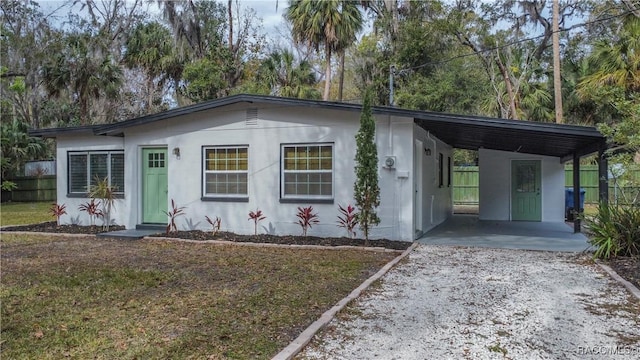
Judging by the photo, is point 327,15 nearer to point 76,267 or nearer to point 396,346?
point 76,267

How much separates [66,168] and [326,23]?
1076 centimetres

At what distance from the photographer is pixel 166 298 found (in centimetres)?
491

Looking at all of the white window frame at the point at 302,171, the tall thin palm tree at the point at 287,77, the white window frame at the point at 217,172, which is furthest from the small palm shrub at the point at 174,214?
the tall thin palm tree at the point at 287,77

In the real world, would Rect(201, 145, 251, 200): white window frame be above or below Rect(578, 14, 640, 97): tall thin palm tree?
below

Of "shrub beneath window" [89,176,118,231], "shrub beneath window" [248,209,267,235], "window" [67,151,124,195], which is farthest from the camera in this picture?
"window" [67,151,124,195]

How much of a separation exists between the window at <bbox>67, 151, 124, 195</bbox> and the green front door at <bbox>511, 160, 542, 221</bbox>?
10846 mm

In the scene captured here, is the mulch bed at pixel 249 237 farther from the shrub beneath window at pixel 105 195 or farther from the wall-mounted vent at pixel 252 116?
the wall-mounted vent at pixel 252 116

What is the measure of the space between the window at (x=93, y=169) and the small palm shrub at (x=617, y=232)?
9.96 m

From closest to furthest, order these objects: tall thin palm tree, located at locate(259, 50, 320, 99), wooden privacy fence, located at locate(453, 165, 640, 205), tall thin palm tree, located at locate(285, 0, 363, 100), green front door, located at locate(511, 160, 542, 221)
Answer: green front door, located at locate(511, 160, 542, 221) < tall thin palm tree, located at locate(285, 0, 363, 100) < wooden privacy fence, located at locate(453, 165, 640, 205) < tall thin palm tree, located at locate(259, 50, 320, 99)

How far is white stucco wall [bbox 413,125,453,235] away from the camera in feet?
31.0

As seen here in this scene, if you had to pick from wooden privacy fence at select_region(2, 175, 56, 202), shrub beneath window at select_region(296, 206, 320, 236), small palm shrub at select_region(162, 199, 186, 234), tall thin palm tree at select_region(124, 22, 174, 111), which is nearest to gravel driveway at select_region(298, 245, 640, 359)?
shrub beneath window at select_region(296, 206, 320, 236)

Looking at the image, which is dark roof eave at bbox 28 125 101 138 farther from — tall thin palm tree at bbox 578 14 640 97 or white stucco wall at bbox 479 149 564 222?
tall thin palm tree at bbox 578 14 640 97

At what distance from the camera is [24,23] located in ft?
66.2

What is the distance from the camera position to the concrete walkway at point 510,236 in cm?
853
